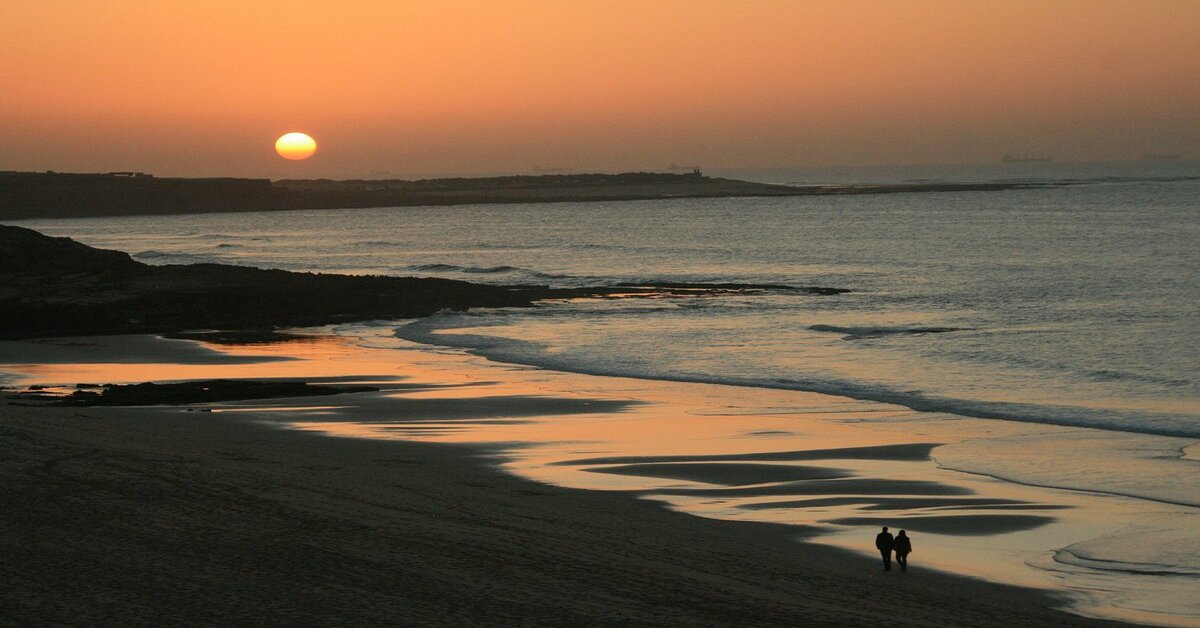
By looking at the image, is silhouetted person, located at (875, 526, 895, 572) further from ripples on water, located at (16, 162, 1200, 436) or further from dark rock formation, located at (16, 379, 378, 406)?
dark rock formation, located at (16, 379, 378, 406)

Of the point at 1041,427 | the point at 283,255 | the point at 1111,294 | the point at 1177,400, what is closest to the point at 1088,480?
the point at 1041,427

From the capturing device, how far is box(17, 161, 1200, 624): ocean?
22.1 metres

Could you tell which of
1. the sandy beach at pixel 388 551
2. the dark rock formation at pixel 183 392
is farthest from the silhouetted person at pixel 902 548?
the dark rock formation at pixel 183 392

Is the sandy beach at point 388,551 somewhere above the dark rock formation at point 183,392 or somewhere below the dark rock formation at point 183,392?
above

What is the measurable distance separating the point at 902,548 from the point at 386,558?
5.37m

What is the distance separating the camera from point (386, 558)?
12766 mm

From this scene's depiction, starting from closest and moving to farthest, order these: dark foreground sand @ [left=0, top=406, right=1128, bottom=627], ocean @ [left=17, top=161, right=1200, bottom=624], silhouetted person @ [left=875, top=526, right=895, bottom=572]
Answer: dark foreground sand @ [left=0, top=406, right=1128, bottom=627] < silhouetted person @ [left=875, top=526, right=895, bottom=572] < ocean @ [left=17, top=161, right=1200, bottom=624]

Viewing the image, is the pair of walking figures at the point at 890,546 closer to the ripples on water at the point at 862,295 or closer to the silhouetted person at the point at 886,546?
the silhouetted person at the point at 886,546

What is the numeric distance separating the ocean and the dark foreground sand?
337 centimetres

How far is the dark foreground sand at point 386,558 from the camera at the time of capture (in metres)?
11.3

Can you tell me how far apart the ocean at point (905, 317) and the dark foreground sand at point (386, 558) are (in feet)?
11.1

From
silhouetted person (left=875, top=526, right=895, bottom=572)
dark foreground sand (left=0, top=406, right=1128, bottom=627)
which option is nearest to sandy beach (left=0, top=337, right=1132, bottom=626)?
dark foreground sand (left=0, top=406, right=1128, bottom=627)

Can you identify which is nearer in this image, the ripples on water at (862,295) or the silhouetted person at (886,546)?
the silhouetted person at (886,546)

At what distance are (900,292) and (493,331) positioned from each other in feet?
71.0
